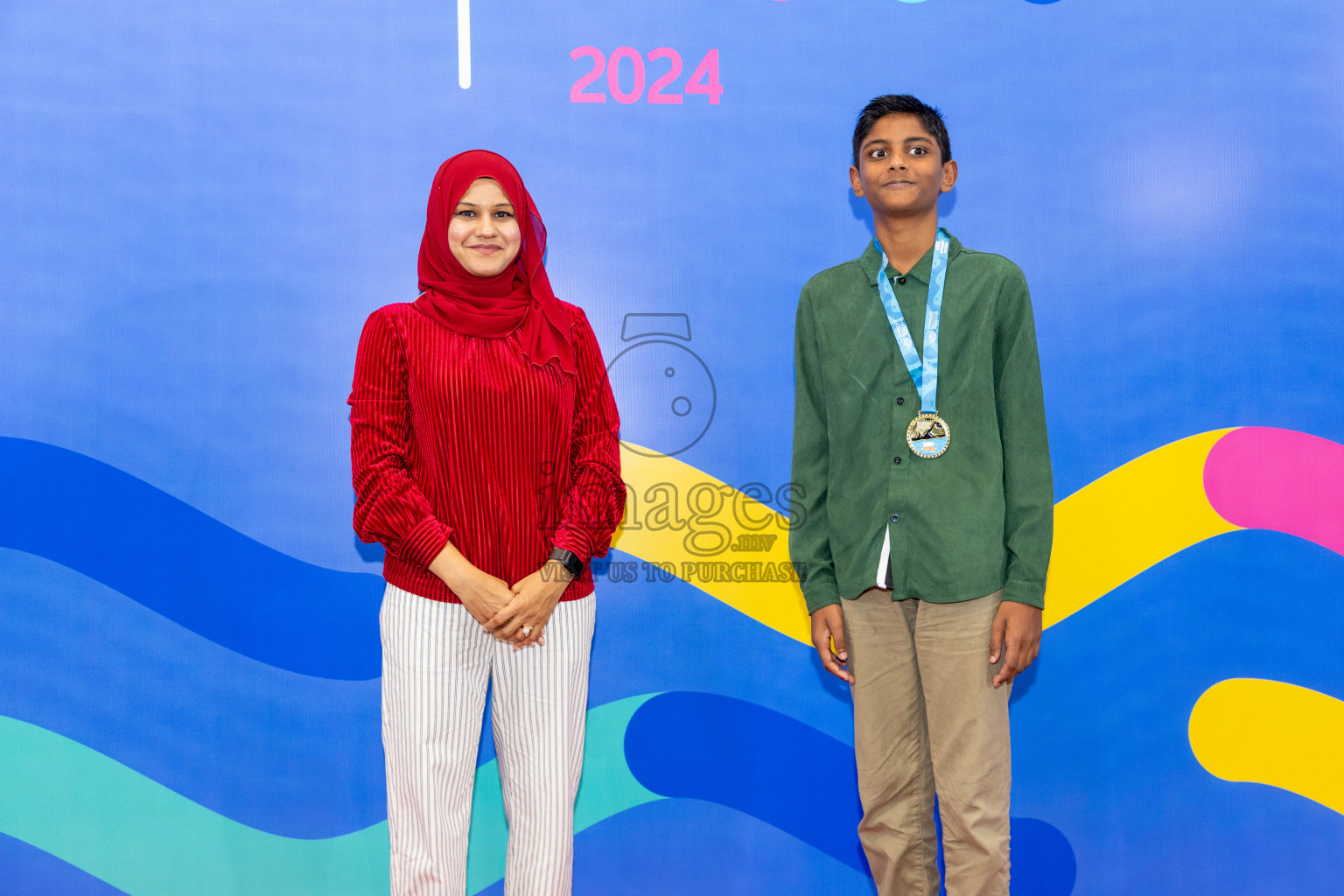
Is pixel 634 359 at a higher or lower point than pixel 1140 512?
higher

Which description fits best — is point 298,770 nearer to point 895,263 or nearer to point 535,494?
point 535,494

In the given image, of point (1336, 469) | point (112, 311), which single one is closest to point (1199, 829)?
point (1336, 469)

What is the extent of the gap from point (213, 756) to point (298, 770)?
0.72 ft

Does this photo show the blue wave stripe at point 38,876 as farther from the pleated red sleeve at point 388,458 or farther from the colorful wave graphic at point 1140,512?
the colorful wave graphic at point 1140,512

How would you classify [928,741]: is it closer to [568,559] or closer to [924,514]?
[924,514]

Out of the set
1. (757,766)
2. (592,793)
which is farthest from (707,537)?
(592,793)

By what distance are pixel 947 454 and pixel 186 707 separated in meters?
1.98

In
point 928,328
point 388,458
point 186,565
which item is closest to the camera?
point 388,458

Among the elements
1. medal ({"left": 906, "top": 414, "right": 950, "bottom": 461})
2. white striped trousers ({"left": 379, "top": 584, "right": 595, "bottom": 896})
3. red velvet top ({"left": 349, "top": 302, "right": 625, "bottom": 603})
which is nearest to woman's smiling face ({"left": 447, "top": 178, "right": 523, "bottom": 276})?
red velvet top ({"left": 349, "top": 302, "right": 625, "bottom": 603})

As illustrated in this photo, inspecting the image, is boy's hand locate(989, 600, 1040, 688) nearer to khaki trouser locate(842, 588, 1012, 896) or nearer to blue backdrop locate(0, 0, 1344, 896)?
khaki trouser locate(842, 588, 1012, 896)

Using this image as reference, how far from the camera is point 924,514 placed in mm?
1705

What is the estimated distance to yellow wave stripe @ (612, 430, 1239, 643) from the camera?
2324 mm

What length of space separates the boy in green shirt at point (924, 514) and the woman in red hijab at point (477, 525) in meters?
0.50

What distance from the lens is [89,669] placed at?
2268 mm
